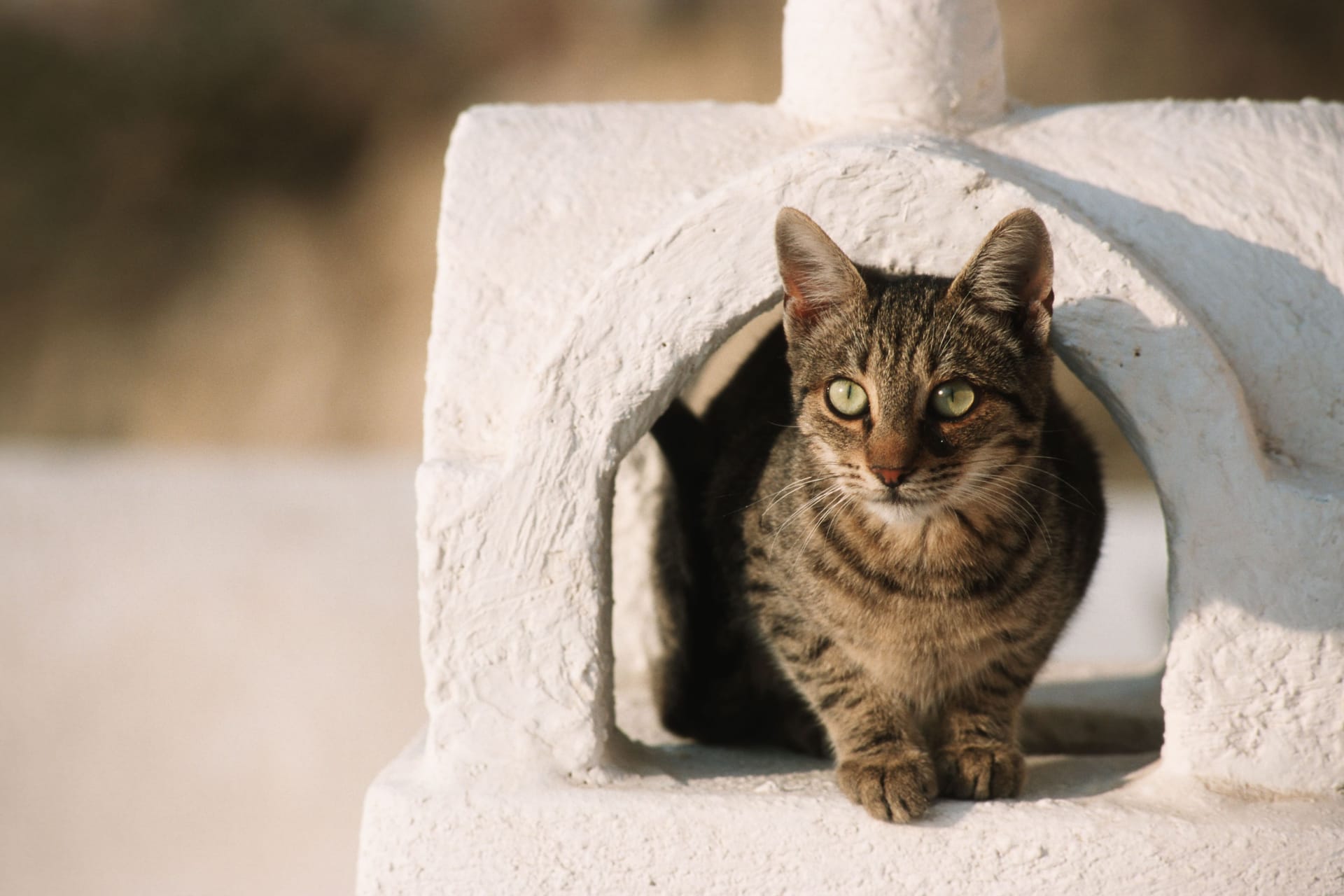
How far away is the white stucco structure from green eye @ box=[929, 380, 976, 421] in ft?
0.63

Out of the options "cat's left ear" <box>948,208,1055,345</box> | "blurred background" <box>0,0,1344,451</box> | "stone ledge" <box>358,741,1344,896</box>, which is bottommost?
"stone ledge" <box>358,741,1344,896</box>

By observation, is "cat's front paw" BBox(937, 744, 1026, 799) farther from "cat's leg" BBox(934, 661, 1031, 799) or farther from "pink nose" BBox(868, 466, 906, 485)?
"pink nose" BBox(868, 466, 906, 485)

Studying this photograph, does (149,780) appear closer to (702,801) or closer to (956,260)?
(702,801)

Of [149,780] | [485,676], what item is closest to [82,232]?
[149,780]

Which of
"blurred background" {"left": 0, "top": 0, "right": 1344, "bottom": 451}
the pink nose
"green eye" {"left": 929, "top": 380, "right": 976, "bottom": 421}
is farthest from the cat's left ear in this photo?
"blurred background" {"left": 0, "top": 0, "right": 1344, "bottom": 451}

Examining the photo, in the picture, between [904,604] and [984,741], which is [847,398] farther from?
[984,741]

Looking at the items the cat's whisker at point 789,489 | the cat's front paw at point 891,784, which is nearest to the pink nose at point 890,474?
the cat's whisker at point 789,489

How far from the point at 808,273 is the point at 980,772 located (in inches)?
33.7

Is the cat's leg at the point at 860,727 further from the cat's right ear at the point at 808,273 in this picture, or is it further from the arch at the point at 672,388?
the cat's right ear at the point at 808,273

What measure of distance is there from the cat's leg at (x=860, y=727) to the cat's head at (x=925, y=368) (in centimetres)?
33

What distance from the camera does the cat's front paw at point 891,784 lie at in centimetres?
191

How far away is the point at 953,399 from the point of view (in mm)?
1893

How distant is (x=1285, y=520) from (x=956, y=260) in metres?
0.65

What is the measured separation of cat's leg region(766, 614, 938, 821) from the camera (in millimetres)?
1922
